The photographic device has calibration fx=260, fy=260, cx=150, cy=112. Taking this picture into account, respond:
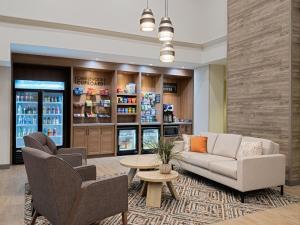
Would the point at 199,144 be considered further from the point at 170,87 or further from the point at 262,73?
the point at 170,87

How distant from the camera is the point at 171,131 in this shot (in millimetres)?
8375

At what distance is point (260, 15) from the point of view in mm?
5215

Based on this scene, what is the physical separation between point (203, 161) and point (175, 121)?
401 cm

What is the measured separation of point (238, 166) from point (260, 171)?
1.25ft

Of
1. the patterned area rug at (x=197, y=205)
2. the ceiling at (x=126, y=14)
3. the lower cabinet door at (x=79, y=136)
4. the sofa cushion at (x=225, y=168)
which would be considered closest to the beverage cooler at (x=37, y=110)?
the lower cabinet door at (x=79, y=136)

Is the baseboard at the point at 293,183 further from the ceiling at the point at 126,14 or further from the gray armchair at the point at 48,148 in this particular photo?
the ceiling at the point at 126,14

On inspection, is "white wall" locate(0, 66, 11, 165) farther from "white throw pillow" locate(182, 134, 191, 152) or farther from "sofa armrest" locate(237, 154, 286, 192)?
"sofa armrest" locate(237, 154, 286, 192)

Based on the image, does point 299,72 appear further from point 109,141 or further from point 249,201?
point 109,141

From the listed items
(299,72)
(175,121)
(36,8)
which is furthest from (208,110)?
(36,8)

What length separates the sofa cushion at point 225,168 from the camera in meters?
3.93

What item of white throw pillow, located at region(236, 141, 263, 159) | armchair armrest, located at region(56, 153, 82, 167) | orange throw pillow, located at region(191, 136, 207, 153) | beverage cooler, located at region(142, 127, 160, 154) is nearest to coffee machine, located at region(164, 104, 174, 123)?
beverage cooler, located at region(142, 127, 160, 154)

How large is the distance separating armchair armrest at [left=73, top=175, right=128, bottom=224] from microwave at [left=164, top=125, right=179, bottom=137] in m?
5.50

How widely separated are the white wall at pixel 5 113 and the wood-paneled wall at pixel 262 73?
5117mm

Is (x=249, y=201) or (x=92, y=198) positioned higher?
(x=92, y=198)
